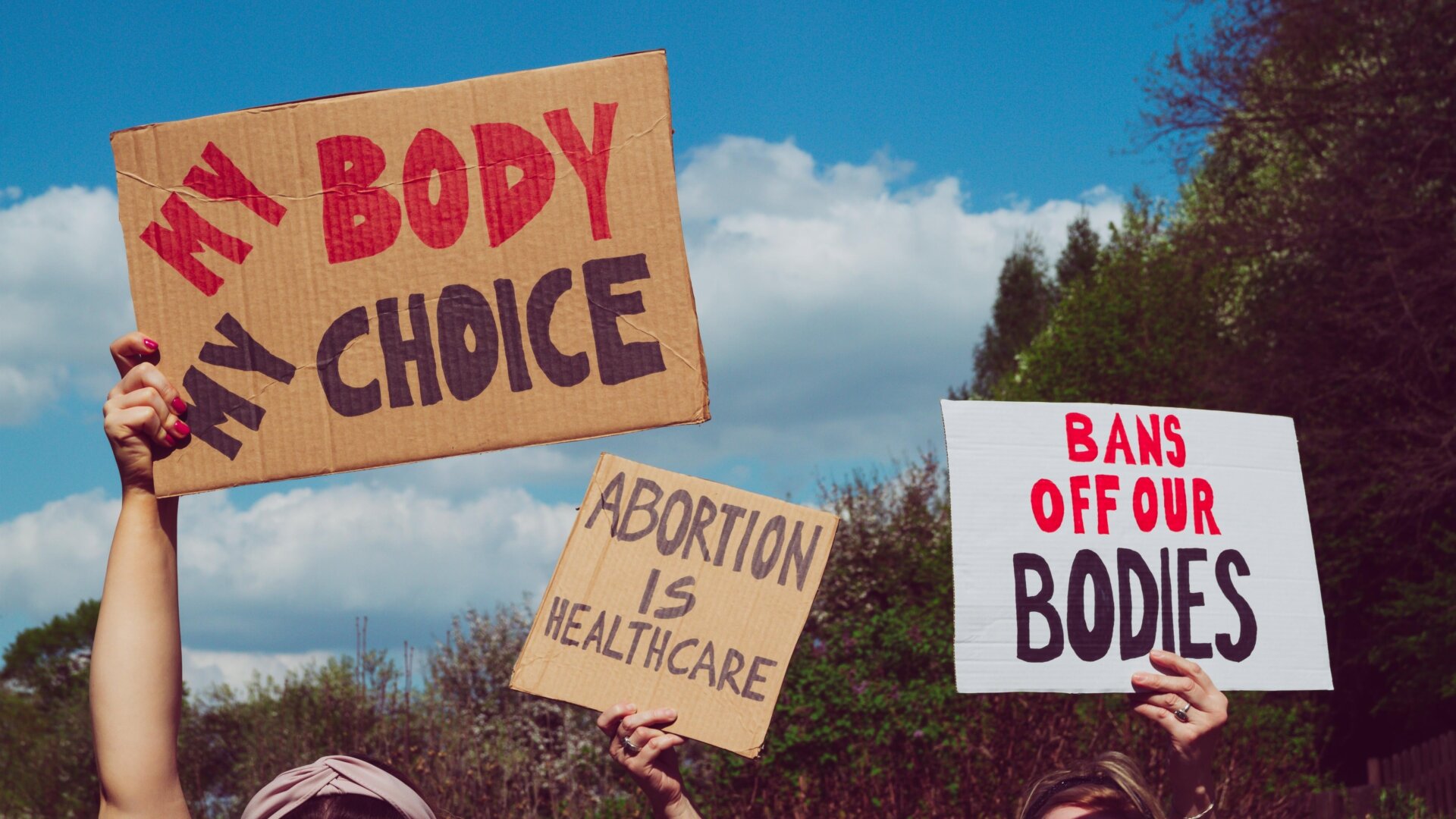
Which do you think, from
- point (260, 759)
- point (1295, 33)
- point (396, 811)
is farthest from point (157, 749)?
point (1295, 33)

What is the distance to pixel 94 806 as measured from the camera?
21953 mm

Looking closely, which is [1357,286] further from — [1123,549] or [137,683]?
[137,683]

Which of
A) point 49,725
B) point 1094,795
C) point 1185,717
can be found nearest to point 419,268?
point 1094,795

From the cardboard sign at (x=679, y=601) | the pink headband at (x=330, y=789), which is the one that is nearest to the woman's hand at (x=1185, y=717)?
the cardboard sign at (x=679, y=601)

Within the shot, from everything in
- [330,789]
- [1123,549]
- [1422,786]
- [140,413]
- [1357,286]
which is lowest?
[1422,786]

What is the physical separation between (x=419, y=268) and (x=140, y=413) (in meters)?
0.72

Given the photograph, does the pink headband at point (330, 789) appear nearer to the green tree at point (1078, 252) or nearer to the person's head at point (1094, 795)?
the person's head at point (1094, 795)

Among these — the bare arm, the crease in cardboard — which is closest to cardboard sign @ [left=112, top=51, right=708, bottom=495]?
the crease in cardboard

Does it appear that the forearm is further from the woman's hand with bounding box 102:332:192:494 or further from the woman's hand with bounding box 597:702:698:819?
the woman's hand with bounding box 597:702:698:819

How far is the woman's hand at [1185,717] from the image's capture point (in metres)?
2.81

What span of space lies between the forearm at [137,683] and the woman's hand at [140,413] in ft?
0.72

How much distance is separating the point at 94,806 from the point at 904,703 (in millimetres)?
18089

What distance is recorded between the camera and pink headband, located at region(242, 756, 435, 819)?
6.59ft

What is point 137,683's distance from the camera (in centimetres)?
225
